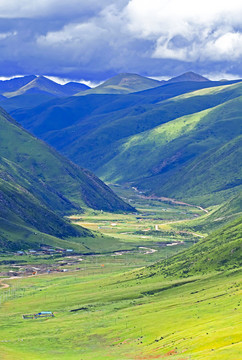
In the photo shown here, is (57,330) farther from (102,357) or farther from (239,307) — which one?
(239,307)

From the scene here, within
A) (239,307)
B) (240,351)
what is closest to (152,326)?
(239,307)

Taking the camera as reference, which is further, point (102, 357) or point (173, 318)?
point (173, 318)

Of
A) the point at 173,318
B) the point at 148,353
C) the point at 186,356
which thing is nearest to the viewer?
the point at 186,356

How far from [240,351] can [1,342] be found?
8027 centimetres

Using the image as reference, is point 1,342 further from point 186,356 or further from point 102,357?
point 186,356

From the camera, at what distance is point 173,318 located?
190m

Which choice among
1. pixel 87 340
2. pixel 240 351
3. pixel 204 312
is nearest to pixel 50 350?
pixel 87 340

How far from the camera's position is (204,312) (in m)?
186

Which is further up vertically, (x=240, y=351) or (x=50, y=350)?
(x=50, y=350)

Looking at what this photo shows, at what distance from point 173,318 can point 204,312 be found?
362 inches

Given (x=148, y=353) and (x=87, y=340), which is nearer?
(x=148, y=353)

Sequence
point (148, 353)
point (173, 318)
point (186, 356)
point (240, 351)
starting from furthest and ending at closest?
point (173, 318) → point (148, 353) → point (186, 356) → point (240, 351)

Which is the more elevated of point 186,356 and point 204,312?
point 204,312

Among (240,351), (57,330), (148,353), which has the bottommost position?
(240,351)
